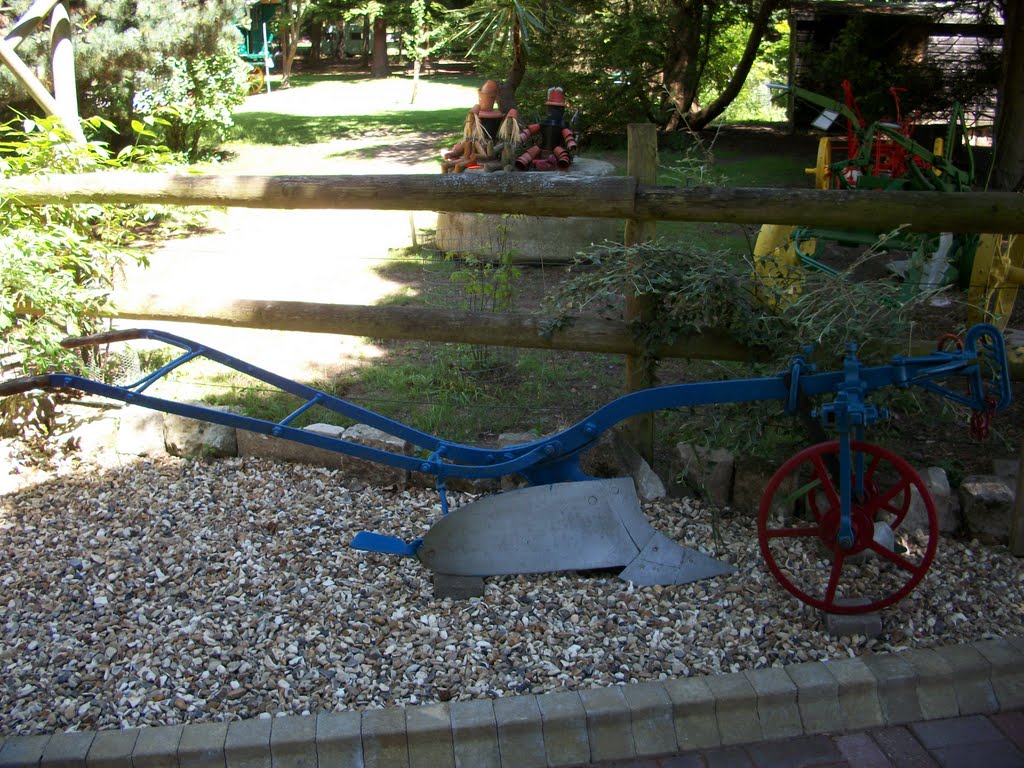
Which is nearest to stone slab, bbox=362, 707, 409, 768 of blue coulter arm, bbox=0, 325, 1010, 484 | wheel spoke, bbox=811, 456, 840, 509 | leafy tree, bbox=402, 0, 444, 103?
blue coulter arm, bbox=0, 325, 1010, 484

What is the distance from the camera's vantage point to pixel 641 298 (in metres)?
3.84

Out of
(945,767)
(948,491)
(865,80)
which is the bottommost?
(945,767)

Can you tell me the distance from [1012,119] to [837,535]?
8190 millimetres

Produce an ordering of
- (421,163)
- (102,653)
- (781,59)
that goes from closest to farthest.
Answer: (102,653)
(421,163)
(781,59)

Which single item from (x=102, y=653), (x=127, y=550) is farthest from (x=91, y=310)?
(x=102, y=653)

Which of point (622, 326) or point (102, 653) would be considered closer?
point (102, 653)

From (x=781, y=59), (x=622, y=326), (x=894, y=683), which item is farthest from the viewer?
(x=781, y=59)

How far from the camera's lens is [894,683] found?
9.52 ft

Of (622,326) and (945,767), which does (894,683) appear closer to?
(945,767)

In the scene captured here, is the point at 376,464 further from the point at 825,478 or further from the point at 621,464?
the point at 825,478

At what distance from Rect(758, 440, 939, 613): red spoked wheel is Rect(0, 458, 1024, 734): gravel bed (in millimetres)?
100

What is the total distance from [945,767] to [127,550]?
294cm

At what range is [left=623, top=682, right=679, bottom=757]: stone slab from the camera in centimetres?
277

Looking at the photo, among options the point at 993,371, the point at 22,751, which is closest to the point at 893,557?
the point at 993,371
